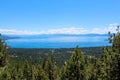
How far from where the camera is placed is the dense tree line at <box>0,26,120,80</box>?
2131 cm

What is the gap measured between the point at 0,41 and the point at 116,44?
25.6 meters

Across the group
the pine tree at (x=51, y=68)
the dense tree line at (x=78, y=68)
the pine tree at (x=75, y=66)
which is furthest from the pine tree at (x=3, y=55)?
the pine tree at (x=51, y=68)

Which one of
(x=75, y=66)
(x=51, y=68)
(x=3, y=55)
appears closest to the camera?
(x=3, y=55)

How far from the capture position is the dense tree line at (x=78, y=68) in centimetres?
2131

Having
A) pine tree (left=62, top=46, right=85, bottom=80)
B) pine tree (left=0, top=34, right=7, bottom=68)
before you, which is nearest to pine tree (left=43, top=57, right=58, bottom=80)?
pine tree (left=62, top=46, right=85, bottom=80)

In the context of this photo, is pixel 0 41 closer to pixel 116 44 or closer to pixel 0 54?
pixel 0 54

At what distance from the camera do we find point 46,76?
7762 centimetres

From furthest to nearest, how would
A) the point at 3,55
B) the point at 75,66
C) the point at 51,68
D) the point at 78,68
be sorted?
1. the point at 51,68
2. the point at 78,68
3. the point at 75,66
4. the point at 3,55

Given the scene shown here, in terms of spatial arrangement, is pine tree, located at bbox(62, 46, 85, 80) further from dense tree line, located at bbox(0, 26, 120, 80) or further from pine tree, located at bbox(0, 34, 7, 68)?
pine tree, located at bbox(0, 34, 7, 68)

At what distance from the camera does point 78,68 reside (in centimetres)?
4497

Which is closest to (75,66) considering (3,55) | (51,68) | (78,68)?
(78,68)

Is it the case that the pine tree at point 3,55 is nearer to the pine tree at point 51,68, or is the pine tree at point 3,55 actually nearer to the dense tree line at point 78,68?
the dense tree line at point 78,68

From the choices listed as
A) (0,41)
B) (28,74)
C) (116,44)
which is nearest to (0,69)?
(0,41)

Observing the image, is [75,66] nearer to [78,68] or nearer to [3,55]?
[78,68]
